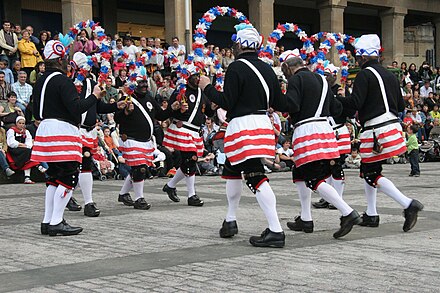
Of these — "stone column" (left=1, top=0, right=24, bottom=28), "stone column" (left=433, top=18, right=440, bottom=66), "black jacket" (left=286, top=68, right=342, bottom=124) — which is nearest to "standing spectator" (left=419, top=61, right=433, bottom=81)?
"stone column" (left=433, top=18, right=440, bottom=66)

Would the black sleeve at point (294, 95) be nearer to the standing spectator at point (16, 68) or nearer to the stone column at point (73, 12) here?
the standing spectator at point (16, 68)

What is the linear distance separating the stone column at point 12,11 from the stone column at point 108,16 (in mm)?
3815

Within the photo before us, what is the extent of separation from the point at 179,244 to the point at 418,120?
18.3 m

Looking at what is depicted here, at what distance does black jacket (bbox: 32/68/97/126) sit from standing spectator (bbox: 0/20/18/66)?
1067 centimetres

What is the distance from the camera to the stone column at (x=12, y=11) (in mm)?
24703

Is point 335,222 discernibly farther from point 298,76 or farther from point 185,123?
point 185,123

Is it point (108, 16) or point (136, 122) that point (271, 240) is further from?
point (108, 16)

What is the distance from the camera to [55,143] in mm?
8016

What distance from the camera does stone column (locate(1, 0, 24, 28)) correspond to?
81.0ft

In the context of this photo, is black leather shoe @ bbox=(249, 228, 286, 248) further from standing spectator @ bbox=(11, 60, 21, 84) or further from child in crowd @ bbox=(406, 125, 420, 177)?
standing spectator @ bbox=(11, 60, 21, 84)

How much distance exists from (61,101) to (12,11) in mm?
18227

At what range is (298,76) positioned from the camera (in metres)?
7.81

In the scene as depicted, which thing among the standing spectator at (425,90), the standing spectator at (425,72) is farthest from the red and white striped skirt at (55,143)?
the standing spectator at (425,72)

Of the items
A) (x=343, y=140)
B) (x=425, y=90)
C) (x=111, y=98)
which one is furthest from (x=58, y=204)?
(x=425, y=90)
